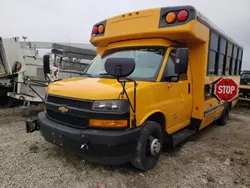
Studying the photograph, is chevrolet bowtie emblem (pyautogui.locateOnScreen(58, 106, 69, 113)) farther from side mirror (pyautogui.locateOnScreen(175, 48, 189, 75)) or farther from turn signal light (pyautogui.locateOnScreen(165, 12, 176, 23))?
turn signal light (pyautogui.locateOnScreen(165, 12, 176, 23))

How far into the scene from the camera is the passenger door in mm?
3750

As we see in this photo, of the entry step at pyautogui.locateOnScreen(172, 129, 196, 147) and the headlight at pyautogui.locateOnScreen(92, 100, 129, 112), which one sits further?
the entry step at pyautogui.locateOnScreen(172, 129, 196, 147)


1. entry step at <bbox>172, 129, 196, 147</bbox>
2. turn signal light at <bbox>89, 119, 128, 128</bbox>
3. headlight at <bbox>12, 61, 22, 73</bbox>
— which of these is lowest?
entry step at <bbox>172, 129, 196, 147</bbox>

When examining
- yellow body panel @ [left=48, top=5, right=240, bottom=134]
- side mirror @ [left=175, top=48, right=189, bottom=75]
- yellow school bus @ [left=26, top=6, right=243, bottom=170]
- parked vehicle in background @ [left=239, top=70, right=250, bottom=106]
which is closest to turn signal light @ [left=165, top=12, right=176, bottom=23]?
yellow school bus @ [left=26, top=6, right=243, bottom=170]

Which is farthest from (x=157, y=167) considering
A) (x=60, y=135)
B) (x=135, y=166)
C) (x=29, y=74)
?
(x=29, y=74)

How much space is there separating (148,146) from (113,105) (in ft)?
3.21

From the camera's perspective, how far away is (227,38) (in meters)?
5.93

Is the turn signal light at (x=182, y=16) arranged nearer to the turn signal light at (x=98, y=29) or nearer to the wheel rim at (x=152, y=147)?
the turn signal light at (x=98, y=29)

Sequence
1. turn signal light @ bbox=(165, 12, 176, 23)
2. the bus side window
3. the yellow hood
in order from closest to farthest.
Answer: the yellow hood, the bus side window, turn signal light @ bbox=(165, 12, 176, 23)

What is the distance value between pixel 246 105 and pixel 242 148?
8.22 metres

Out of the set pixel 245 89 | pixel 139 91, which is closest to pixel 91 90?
pixel 139 91

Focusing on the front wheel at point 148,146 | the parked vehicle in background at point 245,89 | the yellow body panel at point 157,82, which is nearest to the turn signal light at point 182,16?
the yellow body panel at point 157,82

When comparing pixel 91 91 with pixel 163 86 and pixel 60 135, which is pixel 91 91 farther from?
pixel 163 86

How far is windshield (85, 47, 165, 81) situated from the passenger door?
0.19 metres
